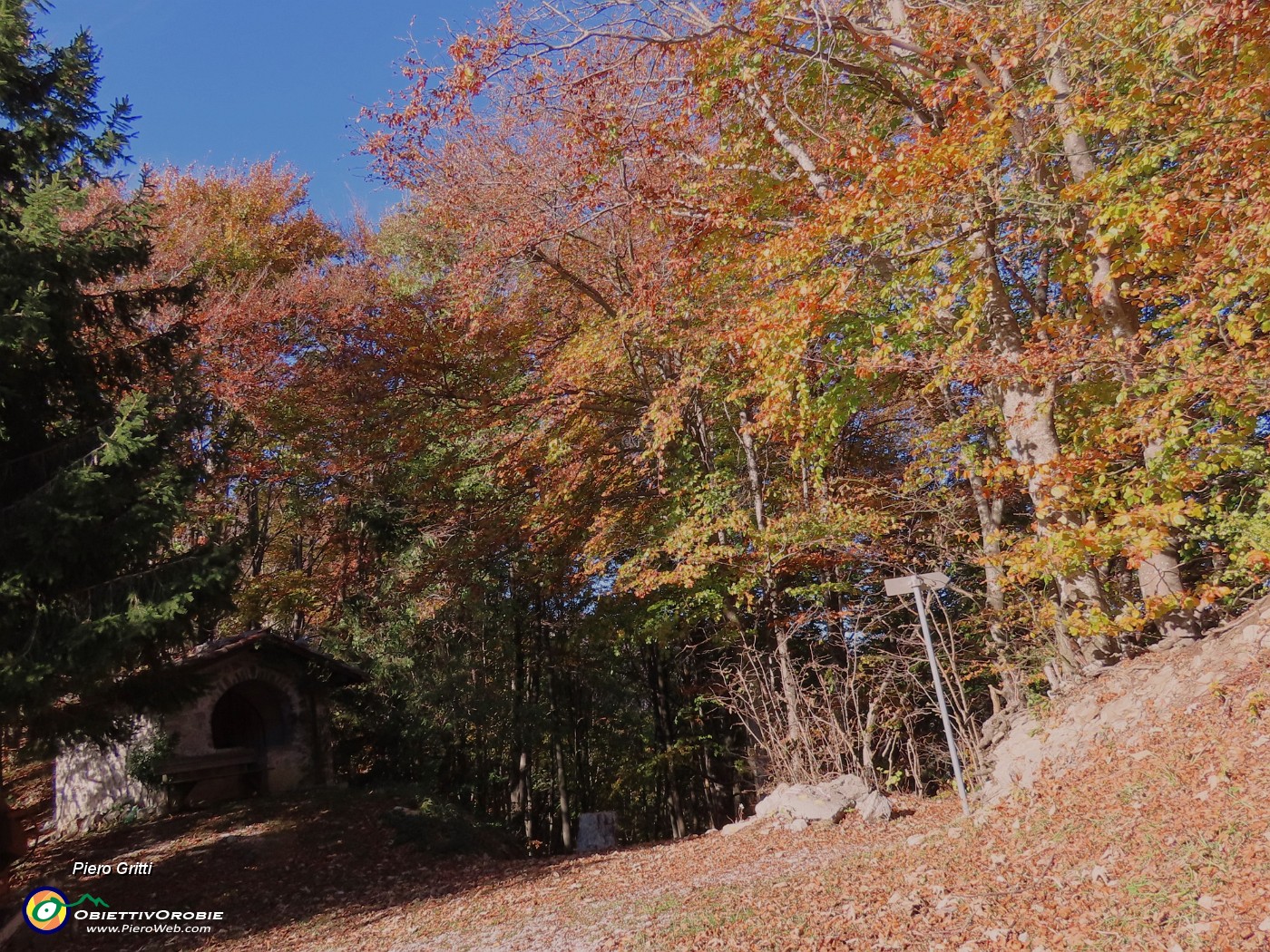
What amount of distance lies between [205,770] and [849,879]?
1226 cm

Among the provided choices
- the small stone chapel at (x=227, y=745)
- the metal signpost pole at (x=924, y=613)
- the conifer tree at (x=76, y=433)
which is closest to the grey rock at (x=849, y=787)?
the metal signpost pole at (x=924, y=613)

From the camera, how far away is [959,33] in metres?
8.41

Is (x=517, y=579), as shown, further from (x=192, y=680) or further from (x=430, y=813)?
(x=192, y=680)

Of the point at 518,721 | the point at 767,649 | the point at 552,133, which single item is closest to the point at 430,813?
the point at 518,721

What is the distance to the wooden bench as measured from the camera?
1391 centimetres

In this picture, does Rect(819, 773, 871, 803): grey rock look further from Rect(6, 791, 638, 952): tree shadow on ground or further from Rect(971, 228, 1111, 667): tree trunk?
Rect(6, 791, 638, 952): tree shadow on ground

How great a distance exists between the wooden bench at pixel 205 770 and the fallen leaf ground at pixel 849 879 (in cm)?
149

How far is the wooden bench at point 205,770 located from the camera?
1391cm

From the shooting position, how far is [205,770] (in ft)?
47.9

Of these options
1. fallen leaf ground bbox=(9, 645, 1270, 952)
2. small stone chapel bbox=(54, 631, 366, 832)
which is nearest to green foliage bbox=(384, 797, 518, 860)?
fallen leaf ground bbox=(9, 645, 1270, 952)

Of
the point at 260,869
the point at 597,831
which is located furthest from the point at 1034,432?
the point at 260,869

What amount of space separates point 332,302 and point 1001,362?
1402 cm

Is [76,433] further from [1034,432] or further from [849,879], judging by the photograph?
[1034,432]

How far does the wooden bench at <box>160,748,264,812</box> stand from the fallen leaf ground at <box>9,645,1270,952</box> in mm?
1492
